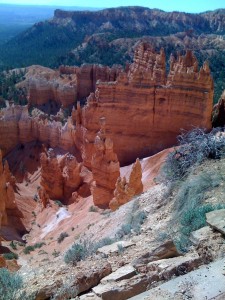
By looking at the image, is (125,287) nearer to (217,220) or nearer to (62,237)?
(217,220)

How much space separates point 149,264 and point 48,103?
4108cm

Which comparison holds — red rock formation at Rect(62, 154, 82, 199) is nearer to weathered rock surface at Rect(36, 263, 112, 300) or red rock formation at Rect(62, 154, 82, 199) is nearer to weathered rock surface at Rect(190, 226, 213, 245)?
weathered rock surface at Rect(190, 226, 213, 245)

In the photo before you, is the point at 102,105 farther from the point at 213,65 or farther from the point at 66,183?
the point at 213,65

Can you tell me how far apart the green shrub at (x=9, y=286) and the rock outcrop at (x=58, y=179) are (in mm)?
17880

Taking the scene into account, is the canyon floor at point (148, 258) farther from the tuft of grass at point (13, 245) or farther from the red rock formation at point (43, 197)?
the red rock formation at point (43, 197)

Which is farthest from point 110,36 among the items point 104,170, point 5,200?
point 104,170

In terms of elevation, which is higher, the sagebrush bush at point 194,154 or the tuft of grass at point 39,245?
the sagebrush bush at point 194,154

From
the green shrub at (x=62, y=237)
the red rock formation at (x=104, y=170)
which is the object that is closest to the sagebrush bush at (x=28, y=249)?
the green shrub at (x=62, y=237)

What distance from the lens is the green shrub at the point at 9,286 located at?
5.78 m

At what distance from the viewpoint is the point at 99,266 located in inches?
247

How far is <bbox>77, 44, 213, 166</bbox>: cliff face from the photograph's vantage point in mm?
22609

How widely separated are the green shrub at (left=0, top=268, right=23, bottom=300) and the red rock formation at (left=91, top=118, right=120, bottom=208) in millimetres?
13853

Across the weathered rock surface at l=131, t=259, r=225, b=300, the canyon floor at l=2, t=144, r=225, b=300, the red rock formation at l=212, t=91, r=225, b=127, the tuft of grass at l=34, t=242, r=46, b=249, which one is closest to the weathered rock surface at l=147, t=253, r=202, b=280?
the canyon floor at l=2, t=144, r=225, b=300

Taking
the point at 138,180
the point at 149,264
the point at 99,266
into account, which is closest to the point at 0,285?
the point at 99,266
